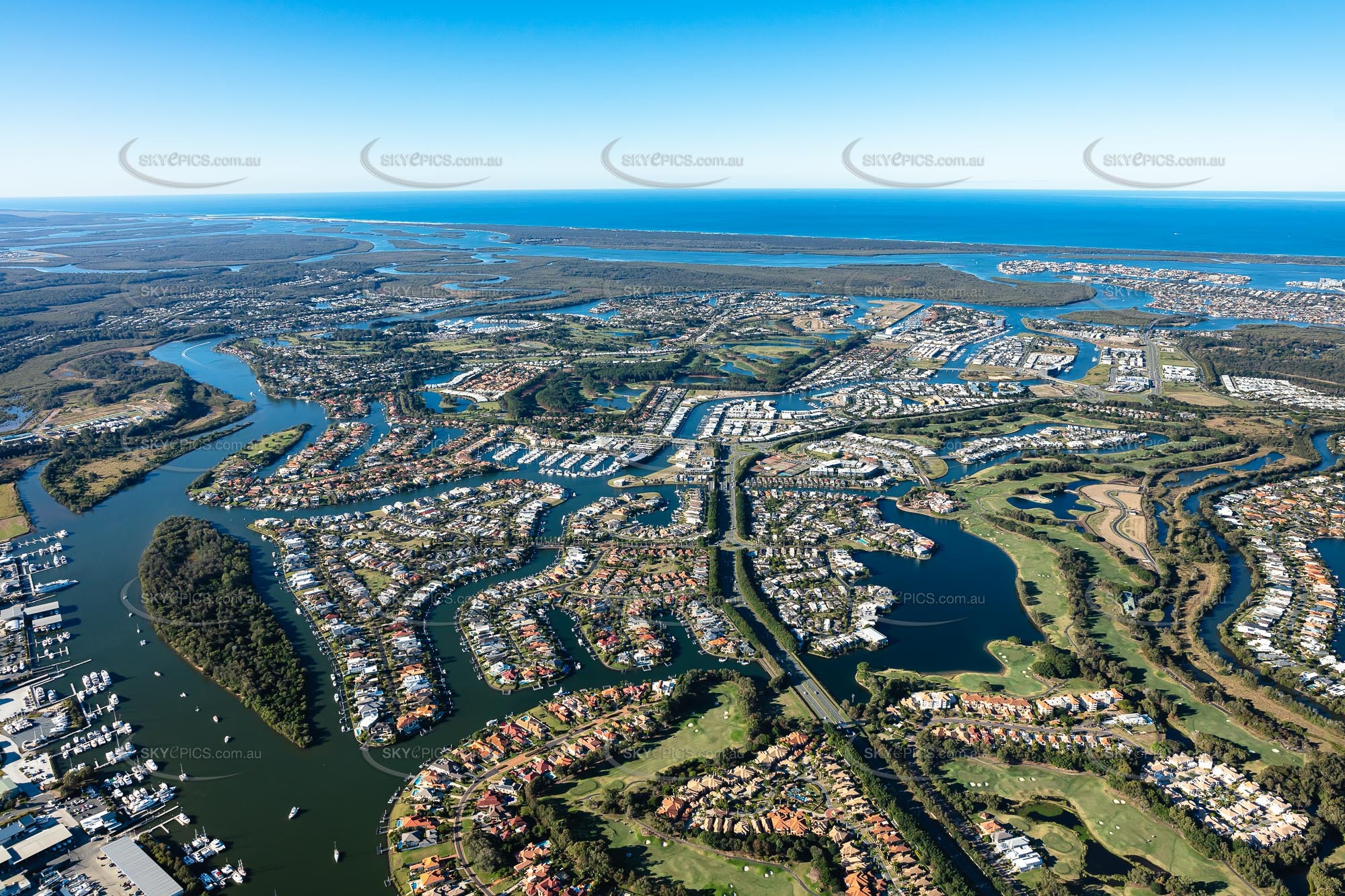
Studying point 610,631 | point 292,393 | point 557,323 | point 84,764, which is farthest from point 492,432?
point 557,323

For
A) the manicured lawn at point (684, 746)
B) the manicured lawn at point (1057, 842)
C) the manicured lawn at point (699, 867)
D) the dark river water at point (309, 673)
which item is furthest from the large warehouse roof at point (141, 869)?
the manicured lawn at point (1057, 842)

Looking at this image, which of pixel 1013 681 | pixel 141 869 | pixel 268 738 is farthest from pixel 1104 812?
pixel 141 869

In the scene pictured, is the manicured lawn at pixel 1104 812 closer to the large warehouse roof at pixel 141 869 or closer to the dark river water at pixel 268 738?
the dark river water at pixel 268 738

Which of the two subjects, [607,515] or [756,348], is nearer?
[607,515]

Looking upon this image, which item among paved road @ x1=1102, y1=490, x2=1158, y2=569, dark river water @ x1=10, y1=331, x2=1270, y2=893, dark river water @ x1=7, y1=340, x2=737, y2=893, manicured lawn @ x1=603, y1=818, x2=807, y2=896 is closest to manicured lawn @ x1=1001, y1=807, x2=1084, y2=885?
manicured lawn @ x1=603, y1=818, x2=807, y2=896

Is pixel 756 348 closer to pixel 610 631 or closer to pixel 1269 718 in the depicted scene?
pixel 610 631

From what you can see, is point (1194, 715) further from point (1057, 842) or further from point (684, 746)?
point (684, 746)

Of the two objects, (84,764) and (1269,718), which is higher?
(1269,718)
